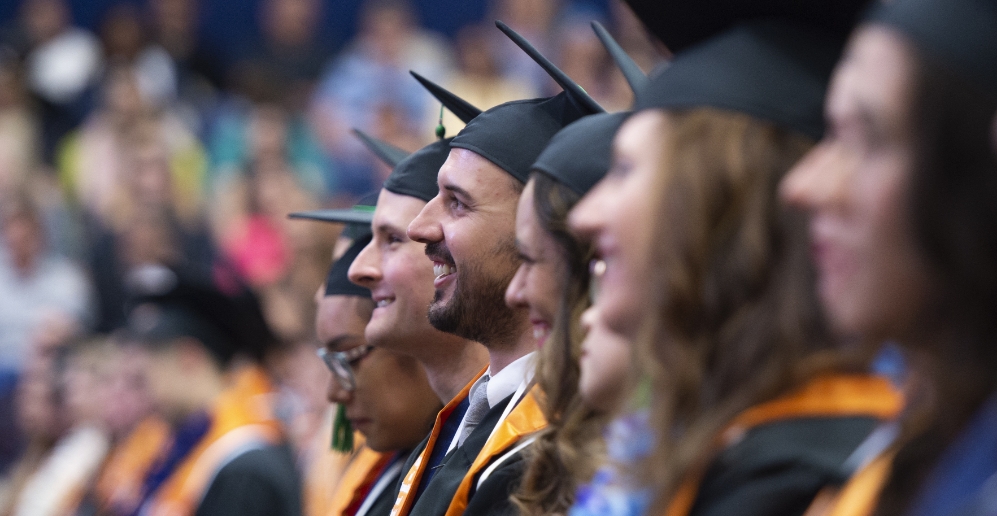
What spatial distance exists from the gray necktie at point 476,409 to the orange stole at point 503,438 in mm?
306

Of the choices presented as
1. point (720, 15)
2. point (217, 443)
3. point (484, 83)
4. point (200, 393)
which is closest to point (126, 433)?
point (200, 393)

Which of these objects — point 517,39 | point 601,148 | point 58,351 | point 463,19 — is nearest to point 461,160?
point 517,39

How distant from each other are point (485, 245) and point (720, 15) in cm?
116

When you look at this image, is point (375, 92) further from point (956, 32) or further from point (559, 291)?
point (956, 32)

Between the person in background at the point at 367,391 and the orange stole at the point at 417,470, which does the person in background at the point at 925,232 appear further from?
the person in background at the point at 367,391

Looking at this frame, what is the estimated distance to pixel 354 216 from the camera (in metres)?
3.98

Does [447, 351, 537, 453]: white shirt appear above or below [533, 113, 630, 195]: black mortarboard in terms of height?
below

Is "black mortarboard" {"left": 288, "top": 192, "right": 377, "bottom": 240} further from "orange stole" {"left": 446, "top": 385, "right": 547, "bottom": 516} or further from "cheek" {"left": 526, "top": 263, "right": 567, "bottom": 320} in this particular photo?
"cheek" {"left": 526, "top": 263, "right": 567, "bottom": 320}

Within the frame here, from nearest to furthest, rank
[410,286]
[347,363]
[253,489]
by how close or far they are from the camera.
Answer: [410,286] < [347,363] < [253,489]

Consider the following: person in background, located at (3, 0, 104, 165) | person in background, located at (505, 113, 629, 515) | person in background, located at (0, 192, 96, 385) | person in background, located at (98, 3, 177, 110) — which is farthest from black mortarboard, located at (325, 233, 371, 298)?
person in background, located at (3, 0, 104, 165)

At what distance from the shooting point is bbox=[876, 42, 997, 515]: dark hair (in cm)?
129

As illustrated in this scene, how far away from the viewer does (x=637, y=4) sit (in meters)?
2.18

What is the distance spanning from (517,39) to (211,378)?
3933 mm

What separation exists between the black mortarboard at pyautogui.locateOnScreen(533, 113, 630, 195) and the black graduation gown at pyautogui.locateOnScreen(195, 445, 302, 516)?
9.83ft
